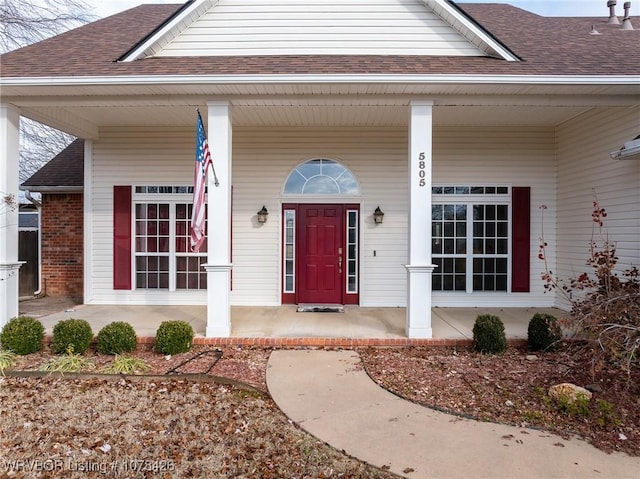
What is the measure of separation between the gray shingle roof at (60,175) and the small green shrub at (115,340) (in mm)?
4959

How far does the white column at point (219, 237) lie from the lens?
5.32 m

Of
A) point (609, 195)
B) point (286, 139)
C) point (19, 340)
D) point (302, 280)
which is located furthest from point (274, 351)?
point (609, 195)

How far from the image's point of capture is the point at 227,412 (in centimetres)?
341

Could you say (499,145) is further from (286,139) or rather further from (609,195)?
(286,139)

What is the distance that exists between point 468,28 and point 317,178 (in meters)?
3.54

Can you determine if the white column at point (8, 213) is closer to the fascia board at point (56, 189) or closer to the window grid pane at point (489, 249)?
the fascia board at point (56, 189)

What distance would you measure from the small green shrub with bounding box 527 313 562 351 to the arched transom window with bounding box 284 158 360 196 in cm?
411

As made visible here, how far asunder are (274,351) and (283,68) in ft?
12.5

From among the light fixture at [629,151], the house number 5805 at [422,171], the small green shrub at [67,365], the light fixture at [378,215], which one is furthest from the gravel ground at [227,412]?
the light fixture at [378,215]

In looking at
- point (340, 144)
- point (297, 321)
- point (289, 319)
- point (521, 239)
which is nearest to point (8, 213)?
point (289, 319)

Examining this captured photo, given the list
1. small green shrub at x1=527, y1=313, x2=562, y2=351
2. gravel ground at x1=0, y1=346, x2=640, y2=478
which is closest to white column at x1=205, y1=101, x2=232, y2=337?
gravel ground at x1=0, y1=346, x2=640, y2=478

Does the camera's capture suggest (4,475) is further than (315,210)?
No

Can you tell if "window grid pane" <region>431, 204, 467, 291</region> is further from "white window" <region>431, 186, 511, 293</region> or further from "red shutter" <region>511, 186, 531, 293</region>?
"red shutter" <region>511, 186, 531, 293</region>

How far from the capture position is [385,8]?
598 centimetres
